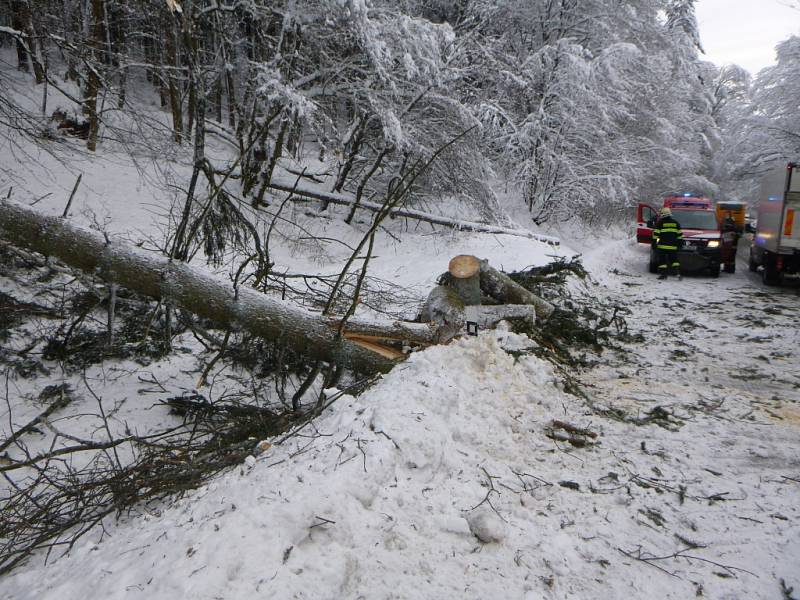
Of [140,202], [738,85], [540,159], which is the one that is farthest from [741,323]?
[738,85]

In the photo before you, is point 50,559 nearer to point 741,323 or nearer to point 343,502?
point 343,502

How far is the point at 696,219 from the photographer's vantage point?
1162cm

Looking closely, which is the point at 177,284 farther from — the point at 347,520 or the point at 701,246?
the point at 701,246

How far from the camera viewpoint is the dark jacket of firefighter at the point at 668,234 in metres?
10.8

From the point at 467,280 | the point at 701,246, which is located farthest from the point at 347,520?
the point at 701,246

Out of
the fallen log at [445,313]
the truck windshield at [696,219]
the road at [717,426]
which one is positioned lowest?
the road at [717,426]

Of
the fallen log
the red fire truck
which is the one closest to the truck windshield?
the red fire truck

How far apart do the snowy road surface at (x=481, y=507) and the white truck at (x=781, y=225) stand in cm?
705

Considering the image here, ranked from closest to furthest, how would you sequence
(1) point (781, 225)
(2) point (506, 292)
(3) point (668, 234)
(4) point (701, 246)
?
(2) point (506, 292), (1) point (781, 225), (3) point (668, 234), (4) point (701, 246)

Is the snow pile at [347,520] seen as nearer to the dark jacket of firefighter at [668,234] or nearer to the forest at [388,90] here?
the forest at [388,90]

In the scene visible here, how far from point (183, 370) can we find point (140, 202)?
7230 mm

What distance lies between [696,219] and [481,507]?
12098mm

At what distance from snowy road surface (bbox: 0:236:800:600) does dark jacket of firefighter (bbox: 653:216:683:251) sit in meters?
7.58

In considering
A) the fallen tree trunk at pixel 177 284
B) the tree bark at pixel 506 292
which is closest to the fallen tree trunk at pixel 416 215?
the tree bark at pixel 506 292
